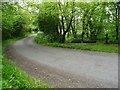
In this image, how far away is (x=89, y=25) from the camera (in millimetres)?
Answer: 22828

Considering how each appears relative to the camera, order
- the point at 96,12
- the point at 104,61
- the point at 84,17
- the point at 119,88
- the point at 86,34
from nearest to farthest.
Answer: the point at 119,88
the point at 104,61
the point at 96,12
the point at 84,17
the point at 86,34

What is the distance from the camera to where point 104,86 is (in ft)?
20.5

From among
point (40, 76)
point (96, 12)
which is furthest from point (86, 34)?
point (40, 76)

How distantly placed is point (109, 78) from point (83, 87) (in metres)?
1.38

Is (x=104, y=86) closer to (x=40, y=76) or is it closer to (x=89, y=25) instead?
(x=40, y=76)

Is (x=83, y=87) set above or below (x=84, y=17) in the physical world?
below

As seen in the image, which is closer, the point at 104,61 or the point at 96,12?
the point at 104,61

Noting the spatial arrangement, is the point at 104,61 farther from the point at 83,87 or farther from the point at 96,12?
the point at 96,12

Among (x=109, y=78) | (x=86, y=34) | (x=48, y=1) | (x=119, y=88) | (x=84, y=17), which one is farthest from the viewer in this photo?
(x=86, y=34)

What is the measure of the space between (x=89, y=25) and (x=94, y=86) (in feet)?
56.2

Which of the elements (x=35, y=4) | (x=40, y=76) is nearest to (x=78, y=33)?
(x=35, y=4)

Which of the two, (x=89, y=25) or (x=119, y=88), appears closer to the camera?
(x=119, y=88)

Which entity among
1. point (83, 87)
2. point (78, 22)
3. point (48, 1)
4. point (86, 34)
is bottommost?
point (83, 87)

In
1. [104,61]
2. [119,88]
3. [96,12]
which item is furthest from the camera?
[96,12]
